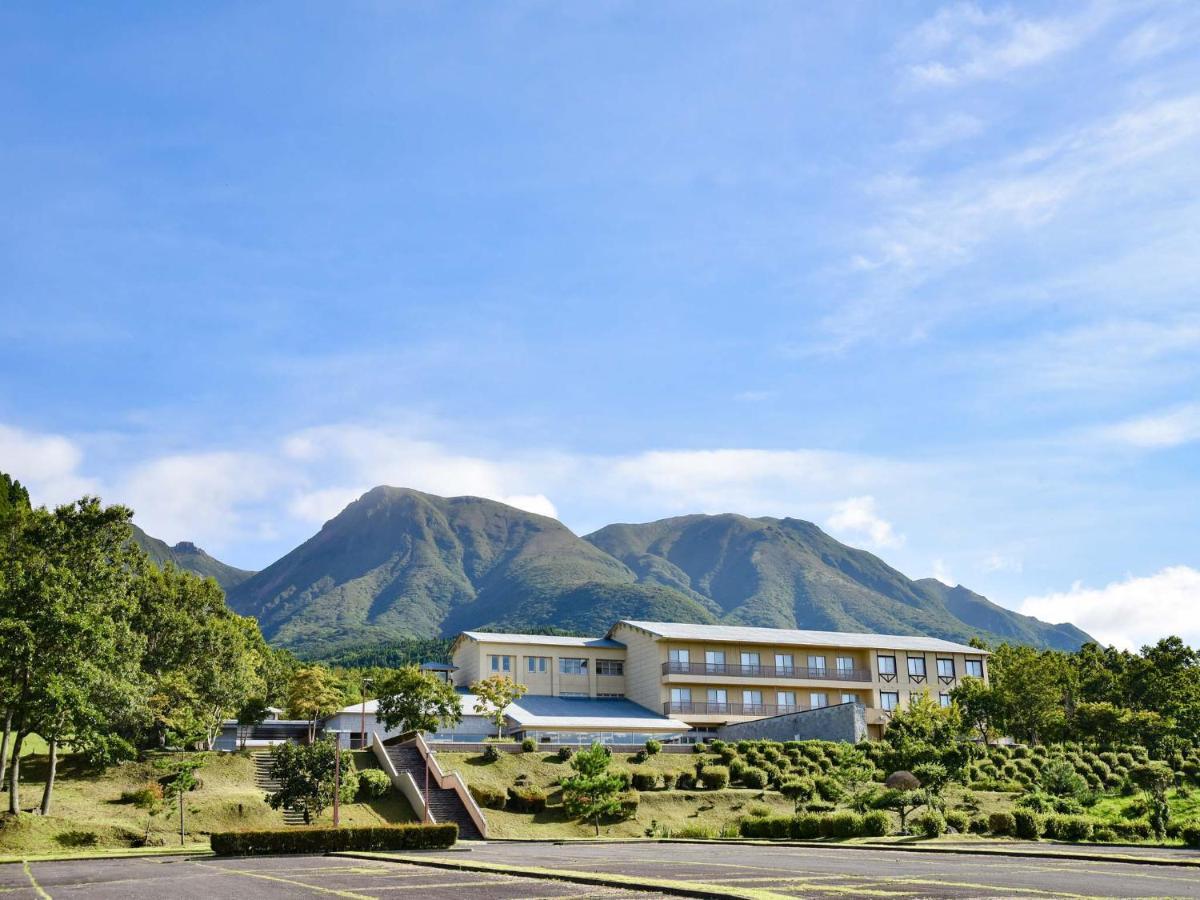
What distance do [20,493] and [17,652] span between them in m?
42.8

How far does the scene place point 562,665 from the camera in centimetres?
7306

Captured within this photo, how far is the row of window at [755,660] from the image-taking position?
72.1 m

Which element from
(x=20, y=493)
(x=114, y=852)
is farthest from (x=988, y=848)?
(x=20, y=493)

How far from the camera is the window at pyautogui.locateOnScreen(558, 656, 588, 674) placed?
7300 cm

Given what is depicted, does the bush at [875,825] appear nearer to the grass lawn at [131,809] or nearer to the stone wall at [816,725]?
the grass lawn at [131,809]

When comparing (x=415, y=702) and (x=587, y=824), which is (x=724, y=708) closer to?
(x=415, y=702)

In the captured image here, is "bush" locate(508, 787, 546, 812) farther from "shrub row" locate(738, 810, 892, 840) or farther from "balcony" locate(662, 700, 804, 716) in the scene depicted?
"balcony" locate(662, 700, 804, 716)

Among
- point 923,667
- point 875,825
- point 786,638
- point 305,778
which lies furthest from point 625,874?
point 923,667

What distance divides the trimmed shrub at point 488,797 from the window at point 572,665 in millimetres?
24110

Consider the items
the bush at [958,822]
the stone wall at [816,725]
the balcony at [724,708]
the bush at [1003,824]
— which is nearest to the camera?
the bush at [1003,824]

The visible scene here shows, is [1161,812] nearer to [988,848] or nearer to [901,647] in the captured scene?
[988,848]

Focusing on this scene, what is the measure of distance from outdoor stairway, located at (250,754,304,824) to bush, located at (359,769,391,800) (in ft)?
10.7

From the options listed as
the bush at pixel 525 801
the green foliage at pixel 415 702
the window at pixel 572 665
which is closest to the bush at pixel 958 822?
the bush at pixel 525 801

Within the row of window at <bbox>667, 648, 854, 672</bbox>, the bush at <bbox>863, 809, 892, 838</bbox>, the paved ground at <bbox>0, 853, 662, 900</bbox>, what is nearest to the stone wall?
the row of window at <bbox>667, 648, 854, 672</bbox>
